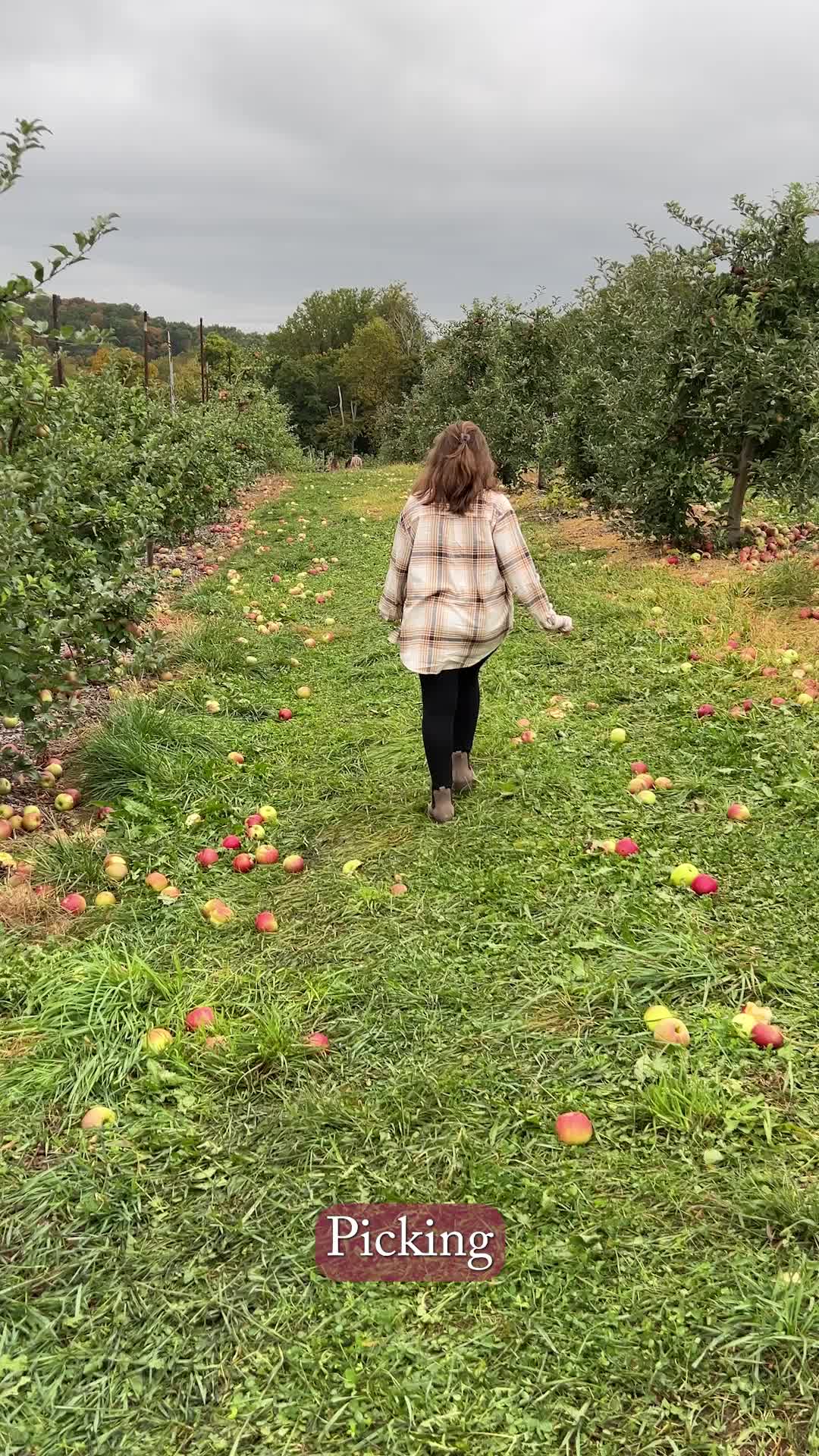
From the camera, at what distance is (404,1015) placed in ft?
9.97

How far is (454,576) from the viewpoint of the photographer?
161 inches

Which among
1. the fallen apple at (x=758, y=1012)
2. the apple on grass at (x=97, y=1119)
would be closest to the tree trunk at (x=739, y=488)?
the fallen apple at (x=758, y=1012)

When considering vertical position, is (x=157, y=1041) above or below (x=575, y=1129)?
below

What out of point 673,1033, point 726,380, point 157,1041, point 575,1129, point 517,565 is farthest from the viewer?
point 726,380

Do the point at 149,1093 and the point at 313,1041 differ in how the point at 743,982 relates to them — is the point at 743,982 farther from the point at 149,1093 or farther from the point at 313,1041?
the point at 149,1093

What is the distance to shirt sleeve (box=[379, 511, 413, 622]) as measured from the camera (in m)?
4.16

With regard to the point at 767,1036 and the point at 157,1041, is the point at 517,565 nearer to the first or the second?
the point at 767,1036

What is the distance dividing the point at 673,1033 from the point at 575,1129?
50cm

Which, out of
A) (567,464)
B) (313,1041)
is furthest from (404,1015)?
(567,464)

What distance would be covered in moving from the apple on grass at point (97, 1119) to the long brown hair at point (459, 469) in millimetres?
2807

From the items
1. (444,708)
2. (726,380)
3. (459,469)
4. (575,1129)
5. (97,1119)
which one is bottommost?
(97,1119)

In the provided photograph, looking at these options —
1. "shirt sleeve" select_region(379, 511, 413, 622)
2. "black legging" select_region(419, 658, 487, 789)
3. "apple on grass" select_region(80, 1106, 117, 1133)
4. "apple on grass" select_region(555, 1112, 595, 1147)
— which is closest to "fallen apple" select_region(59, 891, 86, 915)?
"apple on grass" select_region(80, 1106, 117, 1133)

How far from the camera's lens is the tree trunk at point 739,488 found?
9.00 m

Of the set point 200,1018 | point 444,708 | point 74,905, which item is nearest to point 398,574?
point 444,708
